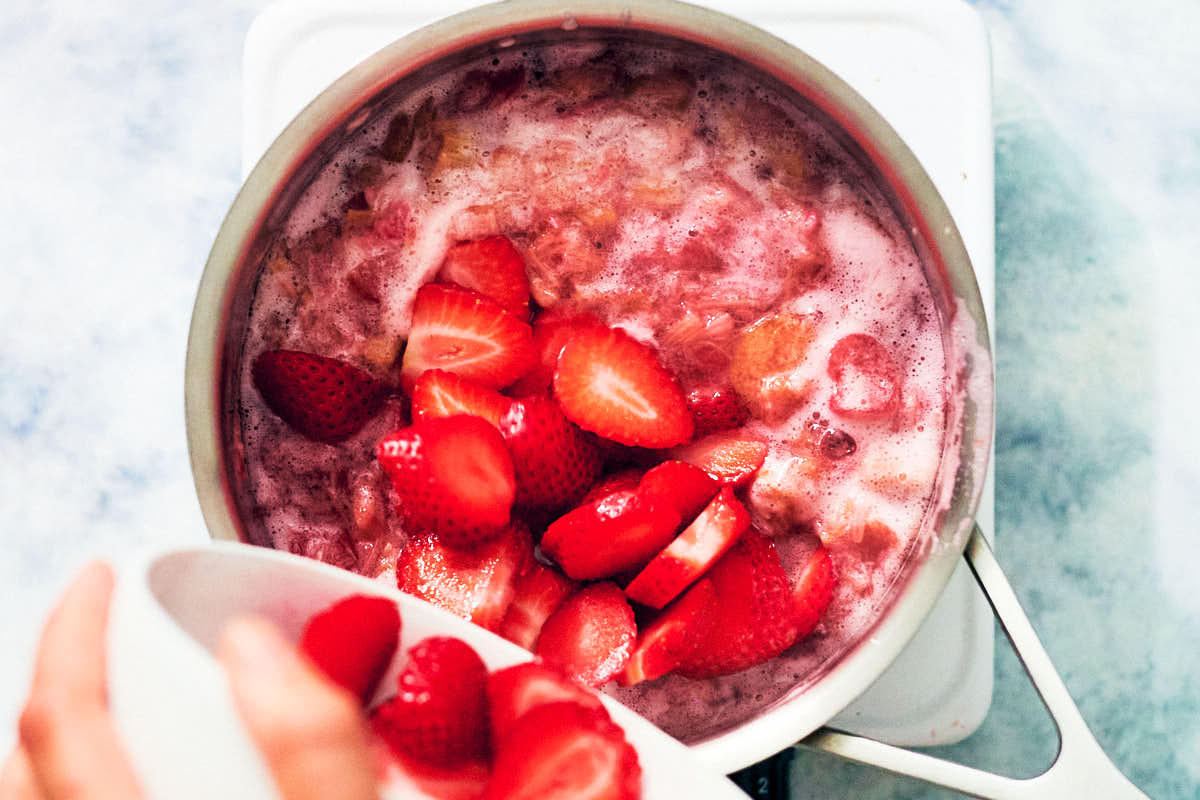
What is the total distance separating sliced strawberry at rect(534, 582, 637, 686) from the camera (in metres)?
0.68

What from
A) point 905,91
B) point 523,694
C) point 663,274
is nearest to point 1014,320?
point 905,91

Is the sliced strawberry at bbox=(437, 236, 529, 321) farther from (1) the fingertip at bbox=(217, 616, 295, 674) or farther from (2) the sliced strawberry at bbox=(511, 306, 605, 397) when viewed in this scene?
(1) the fingertip at bbox=(217, 616, 295, 674)

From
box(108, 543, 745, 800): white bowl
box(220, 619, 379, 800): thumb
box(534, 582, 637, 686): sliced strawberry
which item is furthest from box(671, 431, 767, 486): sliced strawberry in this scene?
box(220, 619, 379, 800): thumb

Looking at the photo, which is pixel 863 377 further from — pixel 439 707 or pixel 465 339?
pixel 439 707

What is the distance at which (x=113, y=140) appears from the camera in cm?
93

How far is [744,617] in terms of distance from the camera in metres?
0.69

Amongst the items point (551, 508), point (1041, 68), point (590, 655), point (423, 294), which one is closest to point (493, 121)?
point (423, 294)

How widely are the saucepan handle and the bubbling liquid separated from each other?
0.28 feet

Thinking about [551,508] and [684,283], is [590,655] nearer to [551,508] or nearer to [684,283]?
[551,508]

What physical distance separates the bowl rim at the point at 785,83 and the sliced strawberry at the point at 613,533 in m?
0.14

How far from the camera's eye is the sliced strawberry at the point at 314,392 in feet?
2.27

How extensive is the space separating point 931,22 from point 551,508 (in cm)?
48

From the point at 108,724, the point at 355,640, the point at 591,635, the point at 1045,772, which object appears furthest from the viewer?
the point at 591,635

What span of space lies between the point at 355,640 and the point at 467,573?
0.71ft
